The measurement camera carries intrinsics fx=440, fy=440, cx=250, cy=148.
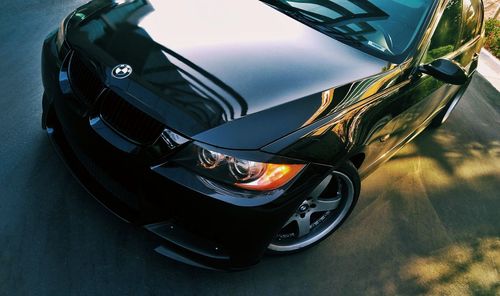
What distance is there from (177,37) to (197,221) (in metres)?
0.99

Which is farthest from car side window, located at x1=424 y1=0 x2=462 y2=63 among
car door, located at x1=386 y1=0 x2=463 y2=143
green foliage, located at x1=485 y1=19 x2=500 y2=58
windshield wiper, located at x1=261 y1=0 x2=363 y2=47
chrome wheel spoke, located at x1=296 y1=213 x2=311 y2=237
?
green foliage, located at x1=485 y1=19 x2=500 y2=58

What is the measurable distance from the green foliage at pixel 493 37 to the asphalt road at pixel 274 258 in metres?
2.81

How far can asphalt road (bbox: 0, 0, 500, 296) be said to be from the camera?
2.31 meters

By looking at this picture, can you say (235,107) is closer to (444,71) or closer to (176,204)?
(176,204)

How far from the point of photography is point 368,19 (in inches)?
108

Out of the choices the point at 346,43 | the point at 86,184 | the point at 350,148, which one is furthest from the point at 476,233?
the point at 86,184

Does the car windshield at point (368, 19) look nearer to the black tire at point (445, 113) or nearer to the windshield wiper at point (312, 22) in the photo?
the windshield wiper at point (312, 22)

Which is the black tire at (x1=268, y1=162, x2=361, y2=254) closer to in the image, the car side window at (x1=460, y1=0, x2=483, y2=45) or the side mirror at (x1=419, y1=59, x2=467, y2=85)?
the side mirror at (x1=419, y1=59, x2=467, y2=85)

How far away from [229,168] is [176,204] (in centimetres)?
29

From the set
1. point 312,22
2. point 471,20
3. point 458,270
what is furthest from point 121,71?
point 471,20

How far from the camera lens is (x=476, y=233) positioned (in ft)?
10.1

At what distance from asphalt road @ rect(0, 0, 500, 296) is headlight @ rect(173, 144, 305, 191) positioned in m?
0.54

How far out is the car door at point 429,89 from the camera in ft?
8.86

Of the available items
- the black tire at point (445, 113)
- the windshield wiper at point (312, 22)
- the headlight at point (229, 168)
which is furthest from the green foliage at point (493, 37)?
the headlight at point (229, 168)
